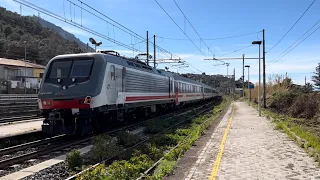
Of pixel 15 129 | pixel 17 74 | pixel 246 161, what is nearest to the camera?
pixel 246 161

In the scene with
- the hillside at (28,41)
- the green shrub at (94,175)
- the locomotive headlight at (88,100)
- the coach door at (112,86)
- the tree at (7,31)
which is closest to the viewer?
the green shrub at (94,175)

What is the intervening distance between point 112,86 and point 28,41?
259 feet

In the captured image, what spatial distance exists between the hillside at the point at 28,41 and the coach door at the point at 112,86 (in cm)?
5999

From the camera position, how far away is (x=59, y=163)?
8.51m

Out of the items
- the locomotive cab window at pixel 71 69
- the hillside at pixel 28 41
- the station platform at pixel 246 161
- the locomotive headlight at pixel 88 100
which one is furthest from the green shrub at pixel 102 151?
the hillside at pixel 28 41

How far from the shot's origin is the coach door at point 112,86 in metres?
13.2

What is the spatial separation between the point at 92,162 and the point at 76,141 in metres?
3.34

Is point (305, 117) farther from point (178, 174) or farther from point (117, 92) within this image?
point (178, 174)

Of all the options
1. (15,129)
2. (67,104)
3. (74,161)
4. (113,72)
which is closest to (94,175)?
(74,161)

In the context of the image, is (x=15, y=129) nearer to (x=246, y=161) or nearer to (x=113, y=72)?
(x=113, y=72)

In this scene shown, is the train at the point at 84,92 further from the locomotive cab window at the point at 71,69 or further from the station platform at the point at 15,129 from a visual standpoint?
the station platform at the point at 15,129

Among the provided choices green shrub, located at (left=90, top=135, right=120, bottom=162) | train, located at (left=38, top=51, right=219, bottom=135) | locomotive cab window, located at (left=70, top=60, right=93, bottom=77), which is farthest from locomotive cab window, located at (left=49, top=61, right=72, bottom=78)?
green shrub, located at (left=90, top=135, right=120, bottom=162)

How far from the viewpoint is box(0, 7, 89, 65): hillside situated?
265 feet

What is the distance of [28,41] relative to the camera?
84.6 metres
